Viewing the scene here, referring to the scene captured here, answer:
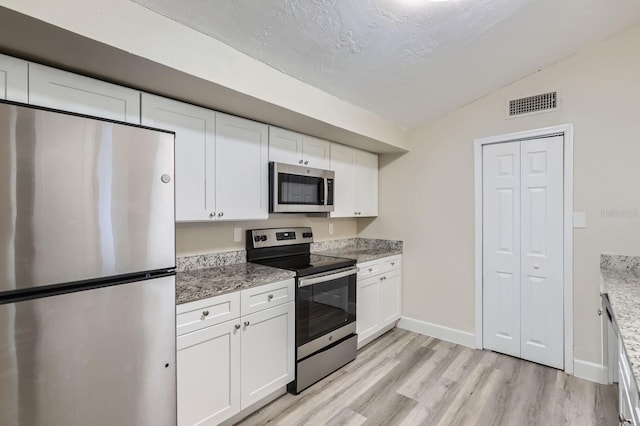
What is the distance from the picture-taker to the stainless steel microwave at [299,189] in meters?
2.52

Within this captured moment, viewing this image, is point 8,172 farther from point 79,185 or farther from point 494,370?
point 494,370

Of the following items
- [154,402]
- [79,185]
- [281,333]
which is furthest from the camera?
[281,333]

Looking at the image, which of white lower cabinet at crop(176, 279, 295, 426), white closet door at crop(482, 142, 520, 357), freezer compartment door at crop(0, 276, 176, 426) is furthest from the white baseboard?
freezer compartment door at crop(0, 276, 176, 426)

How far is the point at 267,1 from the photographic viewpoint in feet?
5.19

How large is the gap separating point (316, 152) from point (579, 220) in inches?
91.2

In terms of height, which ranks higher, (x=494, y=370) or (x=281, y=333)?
(x=281, y=333)

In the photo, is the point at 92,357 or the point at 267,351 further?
the point at 267,351

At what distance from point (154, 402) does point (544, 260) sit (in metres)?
3.12

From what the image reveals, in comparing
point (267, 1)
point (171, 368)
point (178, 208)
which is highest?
point (267, 1)

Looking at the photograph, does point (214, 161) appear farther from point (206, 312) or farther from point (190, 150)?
point (206, 312)

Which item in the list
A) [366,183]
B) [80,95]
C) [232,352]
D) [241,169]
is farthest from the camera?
[366,183]

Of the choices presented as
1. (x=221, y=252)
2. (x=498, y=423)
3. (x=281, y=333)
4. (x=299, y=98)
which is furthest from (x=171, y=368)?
(x=498, y=423)

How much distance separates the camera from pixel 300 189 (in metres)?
2.73

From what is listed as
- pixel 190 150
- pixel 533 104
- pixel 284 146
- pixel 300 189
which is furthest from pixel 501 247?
pixel 190 150
